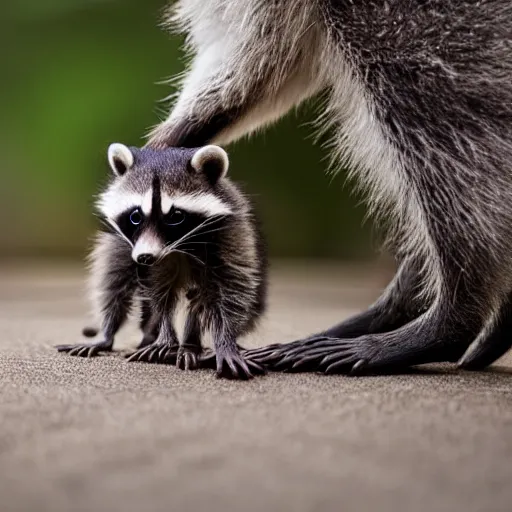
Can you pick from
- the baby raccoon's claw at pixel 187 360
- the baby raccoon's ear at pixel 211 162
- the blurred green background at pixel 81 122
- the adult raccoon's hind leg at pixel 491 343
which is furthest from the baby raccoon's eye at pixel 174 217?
the blurred green background at pixel 81 122

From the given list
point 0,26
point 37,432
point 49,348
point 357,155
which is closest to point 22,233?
point 0,26

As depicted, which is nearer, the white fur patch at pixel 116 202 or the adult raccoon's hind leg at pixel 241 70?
the white fur patch at pixel 116 202

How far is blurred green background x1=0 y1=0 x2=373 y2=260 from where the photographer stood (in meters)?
6.00

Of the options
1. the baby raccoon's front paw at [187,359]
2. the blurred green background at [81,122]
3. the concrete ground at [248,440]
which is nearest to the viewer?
the concrete ground at [248,440]

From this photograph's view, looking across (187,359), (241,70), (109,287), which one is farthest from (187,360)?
(241,70)

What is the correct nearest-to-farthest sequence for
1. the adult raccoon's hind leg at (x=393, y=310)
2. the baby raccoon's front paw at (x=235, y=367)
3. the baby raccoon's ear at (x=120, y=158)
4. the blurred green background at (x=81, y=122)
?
the baby raccoon's front paw at (x=235, y=367)
the baby raccoon's ear at (x=120, y=158)
the adult raccoon's hind leg at (x=393, y=310)
the blurred green background at (x=81, y=122)

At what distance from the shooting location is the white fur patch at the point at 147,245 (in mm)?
1417

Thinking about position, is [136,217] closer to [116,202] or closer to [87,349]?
[116,202]

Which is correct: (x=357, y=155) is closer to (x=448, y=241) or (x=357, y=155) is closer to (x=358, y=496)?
(x=448, y=241)

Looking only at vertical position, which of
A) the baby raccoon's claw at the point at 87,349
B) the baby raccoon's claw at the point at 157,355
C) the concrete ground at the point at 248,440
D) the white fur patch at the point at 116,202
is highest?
the white fur patch at the point at 116,202

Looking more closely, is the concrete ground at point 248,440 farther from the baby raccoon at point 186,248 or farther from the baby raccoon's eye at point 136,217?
the baby raccoon's eye at point 136,217

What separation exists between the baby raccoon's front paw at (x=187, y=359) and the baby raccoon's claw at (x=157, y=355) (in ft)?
0.10

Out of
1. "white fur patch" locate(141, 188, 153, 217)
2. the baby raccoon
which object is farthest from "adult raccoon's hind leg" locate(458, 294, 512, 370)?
"white fur patch" locate(141, 188, 153, 217)

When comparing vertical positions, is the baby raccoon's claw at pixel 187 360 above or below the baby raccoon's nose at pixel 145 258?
below
